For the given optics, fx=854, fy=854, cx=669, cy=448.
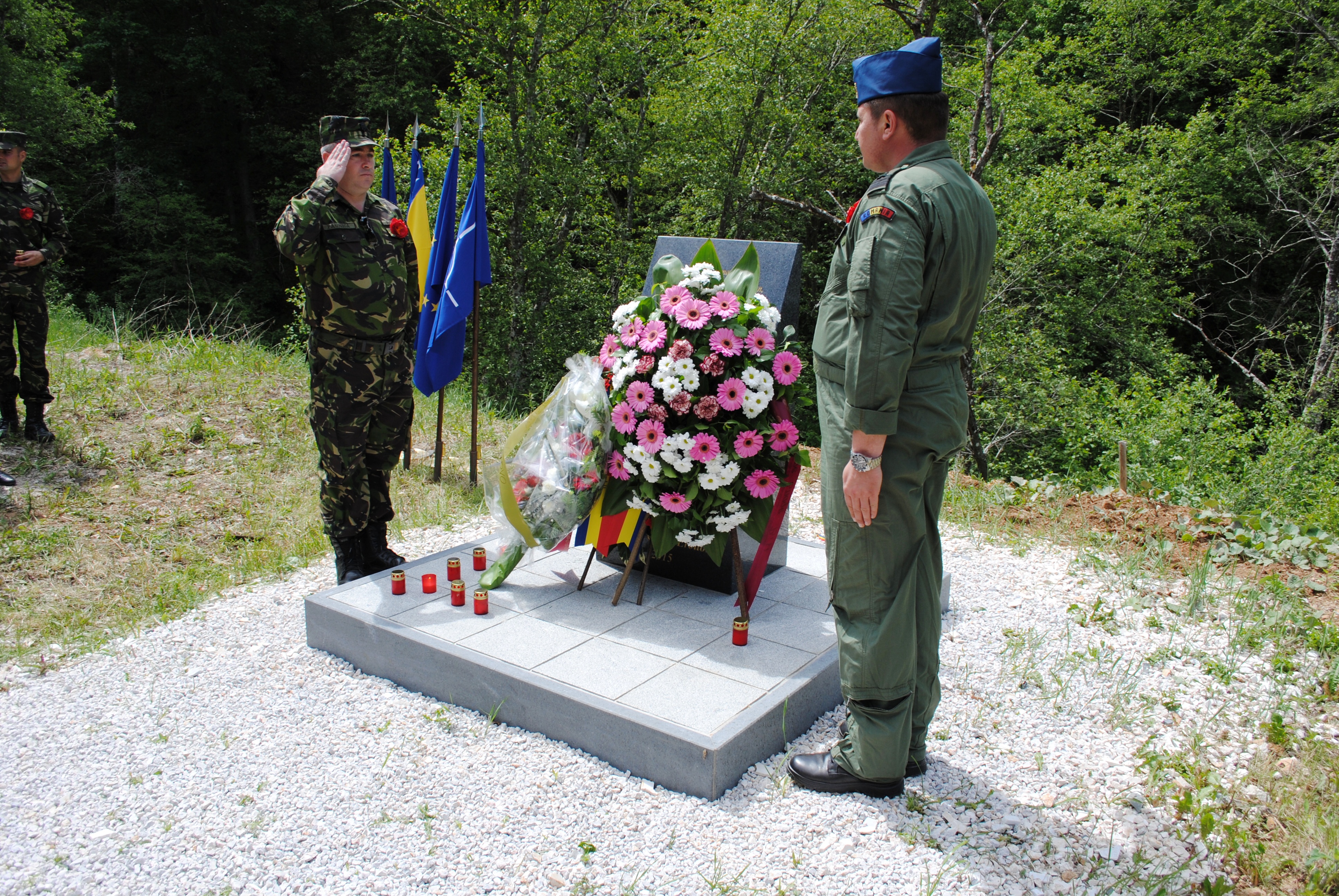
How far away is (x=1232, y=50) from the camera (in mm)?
14984

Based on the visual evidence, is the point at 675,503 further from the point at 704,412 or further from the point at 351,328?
the point at 351,328

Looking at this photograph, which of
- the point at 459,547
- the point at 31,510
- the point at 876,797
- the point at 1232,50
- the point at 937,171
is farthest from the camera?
the point at 1232,50

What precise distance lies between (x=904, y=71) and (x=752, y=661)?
6.99 ft

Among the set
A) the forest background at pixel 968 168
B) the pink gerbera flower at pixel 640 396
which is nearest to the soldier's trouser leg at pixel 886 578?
the pink gerbera flower at pixel 640 396

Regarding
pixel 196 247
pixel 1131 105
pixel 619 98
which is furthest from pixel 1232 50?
pixel 196 247

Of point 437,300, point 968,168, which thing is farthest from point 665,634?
point 968,168

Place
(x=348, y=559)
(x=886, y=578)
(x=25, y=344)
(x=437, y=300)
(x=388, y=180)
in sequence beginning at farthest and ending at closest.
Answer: (x=388, y=180)
(x=437, y=300)
(x=25, y=344)
(x=348, y=559)
(x=886, y=578)

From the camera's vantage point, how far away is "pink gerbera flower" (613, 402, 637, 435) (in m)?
3.58

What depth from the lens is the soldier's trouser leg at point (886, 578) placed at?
96.0 inches

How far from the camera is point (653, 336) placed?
360 centimetres

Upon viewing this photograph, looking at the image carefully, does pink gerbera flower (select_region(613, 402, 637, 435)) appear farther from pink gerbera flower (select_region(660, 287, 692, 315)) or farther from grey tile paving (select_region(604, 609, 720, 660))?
grey tile paving (select_region(604, 609, 720, 660))

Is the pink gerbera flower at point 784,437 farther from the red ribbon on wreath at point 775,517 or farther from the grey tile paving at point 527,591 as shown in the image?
the grey tile paving at point 527,591

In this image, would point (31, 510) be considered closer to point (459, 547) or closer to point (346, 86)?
point (459, 547)

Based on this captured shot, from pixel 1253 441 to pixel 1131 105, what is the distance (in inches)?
337
